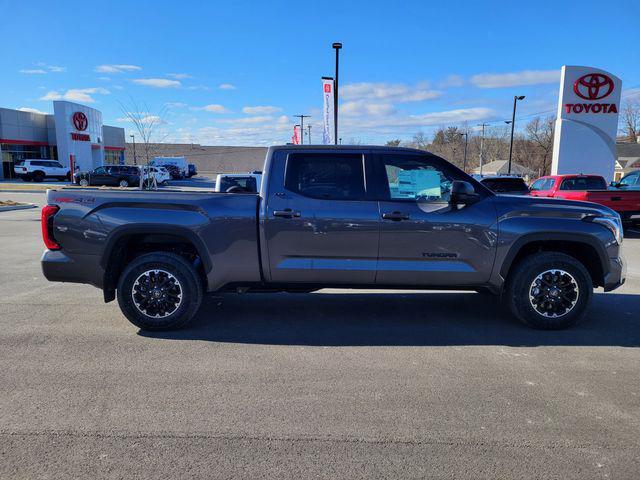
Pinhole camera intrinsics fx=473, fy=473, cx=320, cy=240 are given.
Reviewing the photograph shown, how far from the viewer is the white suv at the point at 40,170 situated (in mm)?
41531

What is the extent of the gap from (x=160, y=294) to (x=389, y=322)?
2591 mm

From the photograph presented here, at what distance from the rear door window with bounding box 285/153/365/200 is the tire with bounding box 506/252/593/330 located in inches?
77.7

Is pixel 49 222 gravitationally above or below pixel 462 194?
below

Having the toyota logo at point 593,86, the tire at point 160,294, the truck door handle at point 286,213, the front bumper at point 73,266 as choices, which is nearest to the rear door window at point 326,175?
the truck door handle at point 286,213

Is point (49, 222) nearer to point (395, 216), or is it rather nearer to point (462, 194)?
point (395, 216)

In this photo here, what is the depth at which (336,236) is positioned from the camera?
16.4 ft

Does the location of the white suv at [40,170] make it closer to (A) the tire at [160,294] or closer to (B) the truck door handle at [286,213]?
(A) the tire at [160,294]

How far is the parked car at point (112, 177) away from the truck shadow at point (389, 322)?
107 ft

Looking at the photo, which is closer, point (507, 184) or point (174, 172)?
point (507, 184)

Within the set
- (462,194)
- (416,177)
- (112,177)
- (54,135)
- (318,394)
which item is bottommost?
(318,394)

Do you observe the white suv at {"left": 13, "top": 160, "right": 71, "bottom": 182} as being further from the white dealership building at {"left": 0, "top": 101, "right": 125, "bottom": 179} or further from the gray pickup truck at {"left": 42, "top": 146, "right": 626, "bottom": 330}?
the gray pickup truck at {"left": 42, "top": 146, "right": 626, "bottom": 330}

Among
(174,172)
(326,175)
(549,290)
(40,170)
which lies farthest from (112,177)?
(549,290)

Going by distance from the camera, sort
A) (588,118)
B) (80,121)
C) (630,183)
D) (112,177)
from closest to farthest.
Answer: (630,183)
(588,118)
(112,177)
(80,121)

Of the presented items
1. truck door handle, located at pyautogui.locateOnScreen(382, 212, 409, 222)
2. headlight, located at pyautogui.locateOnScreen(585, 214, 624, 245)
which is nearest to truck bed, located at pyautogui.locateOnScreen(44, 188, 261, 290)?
truck door handle, located at pyautogui.locateOnScreen(382, 212, 409, 222)
